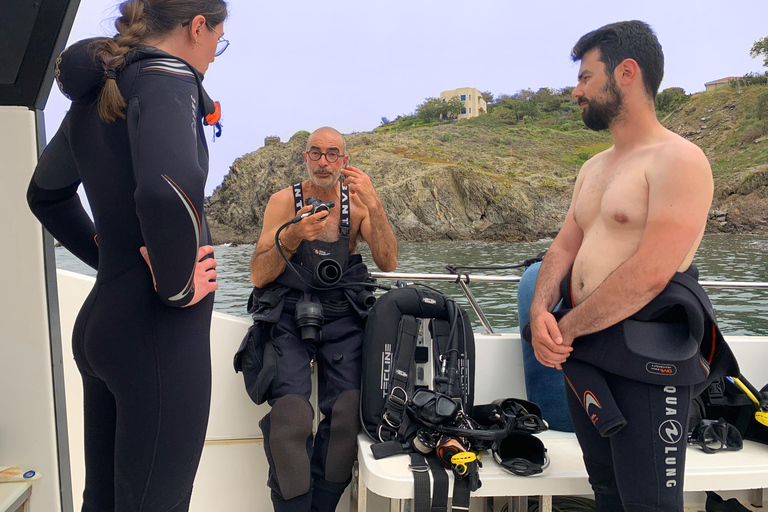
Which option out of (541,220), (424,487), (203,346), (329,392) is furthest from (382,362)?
(541,220)

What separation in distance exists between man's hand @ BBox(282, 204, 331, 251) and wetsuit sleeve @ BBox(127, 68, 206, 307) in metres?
0.89

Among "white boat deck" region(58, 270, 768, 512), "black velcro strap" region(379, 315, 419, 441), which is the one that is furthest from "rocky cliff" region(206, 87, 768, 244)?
"black velcro strap" region(379, 315, 419, 441)

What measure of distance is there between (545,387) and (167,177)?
1.53 metres

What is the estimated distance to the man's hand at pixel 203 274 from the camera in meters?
0.88

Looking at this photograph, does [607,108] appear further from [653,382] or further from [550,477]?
[550,477]

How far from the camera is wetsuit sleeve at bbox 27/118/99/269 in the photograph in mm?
981

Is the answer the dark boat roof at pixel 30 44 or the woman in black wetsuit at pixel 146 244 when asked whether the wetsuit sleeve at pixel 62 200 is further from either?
the dark boat roof at pixel 30 44

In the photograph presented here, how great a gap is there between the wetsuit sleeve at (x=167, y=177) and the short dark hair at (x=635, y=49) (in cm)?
97

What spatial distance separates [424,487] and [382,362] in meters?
0.47

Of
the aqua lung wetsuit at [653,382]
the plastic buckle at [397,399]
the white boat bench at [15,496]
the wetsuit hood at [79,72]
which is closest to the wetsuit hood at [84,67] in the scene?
the wetsuit hood at [79,72]

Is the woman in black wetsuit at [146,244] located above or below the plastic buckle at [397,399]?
above

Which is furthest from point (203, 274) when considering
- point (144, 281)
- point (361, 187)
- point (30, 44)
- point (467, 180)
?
point (467, 180)

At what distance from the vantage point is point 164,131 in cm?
78

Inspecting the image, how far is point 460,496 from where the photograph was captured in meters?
1.32
